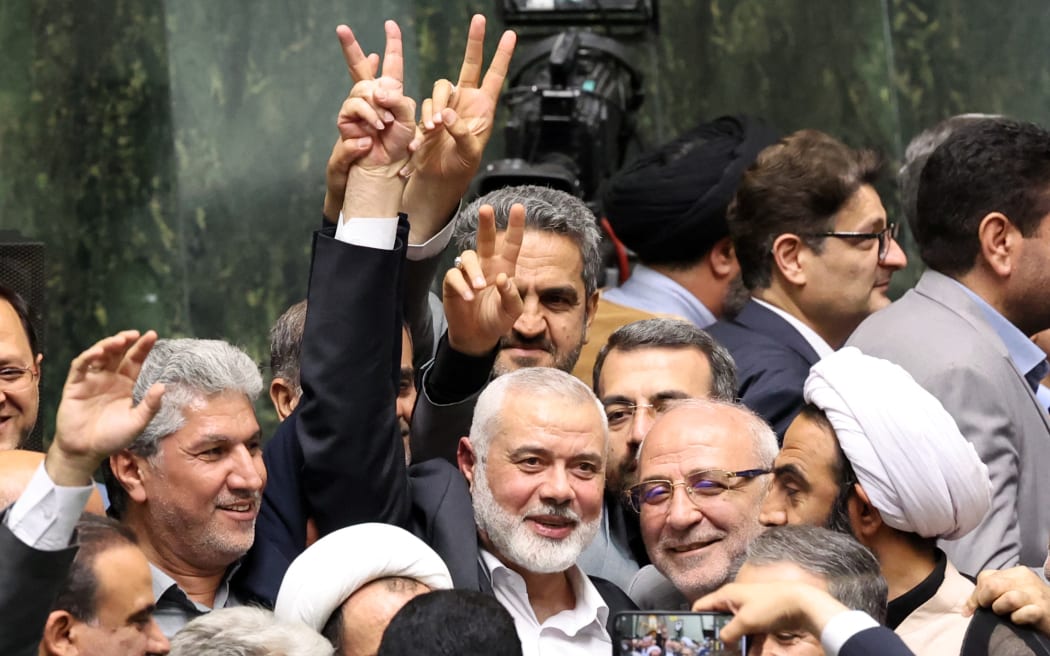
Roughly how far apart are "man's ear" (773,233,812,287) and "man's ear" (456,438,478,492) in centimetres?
112

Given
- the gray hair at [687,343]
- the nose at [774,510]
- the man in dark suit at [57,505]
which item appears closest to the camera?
the man in dark suit at [57,505]

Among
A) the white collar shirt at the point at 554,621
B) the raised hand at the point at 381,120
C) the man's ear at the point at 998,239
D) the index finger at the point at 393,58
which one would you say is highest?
the index finger at the point at 393,58

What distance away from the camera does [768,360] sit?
4117 millimetres

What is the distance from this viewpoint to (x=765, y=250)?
4.36 meters

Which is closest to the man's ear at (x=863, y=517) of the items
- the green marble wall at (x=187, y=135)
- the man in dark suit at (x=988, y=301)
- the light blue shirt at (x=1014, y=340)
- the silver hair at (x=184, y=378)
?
the man in dark suit at (x=988, y=301)

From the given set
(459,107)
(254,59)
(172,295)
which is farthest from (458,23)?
(459,107)

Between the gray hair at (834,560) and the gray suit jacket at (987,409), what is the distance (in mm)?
589

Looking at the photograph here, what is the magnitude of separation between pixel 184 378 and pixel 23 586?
796mm

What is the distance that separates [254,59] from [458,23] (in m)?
0.77

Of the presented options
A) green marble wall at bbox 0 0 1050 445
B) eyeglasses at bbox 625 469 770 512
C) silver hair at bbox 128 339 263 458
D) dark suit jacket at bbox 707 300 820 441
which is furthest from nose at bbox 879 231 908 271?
green marble wall at bbox 0 0 1050 445

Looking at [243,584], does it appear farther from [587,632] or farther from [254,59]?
[254,59]

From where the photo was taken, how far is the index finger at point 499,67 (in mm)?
3657

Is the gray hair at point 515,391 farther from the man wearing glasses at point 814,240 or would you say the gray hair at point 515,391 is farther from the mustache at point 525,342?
the man wearing glasses at point 814,240

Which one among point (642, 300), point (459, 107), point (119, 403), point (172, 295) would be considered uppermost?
point (459, 107)
